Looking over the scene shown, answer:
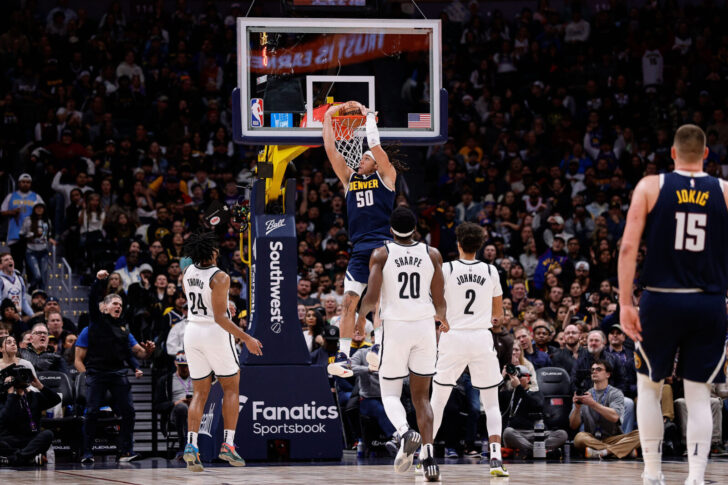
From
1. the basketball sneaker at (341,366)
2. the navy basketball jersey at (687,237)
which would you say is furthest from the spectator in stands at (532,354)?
the navy basketball jersey at (687,237)

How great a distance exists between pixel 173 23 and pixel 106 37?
5.63ft

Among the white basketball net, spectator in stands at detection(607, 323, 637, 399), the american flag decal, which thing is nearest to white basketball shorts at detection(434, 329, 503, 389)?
the white basketball net

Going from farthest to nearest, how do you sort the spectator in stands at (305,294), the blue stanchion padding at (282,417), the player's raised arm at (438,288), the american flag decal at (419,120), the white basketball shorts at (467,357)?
the spectator in stands at (305,294) → the blue stanchion padding at (282,417) → the american flag decal at (419,120) → the white basketball shorts at (467,357) → the player's raised arm at (438,288)

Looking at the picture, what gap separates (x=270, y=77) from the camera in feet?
39.5

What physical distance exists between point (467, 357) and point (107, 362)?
18.4 feet

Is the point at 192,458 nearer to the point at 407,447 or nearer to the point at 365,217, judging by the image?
the point at 407,447

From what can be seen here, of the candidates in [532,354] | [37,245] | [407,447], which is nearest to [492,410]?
[407,447]

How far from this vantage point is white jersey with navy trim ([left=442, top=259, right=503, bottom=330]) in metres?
9.74

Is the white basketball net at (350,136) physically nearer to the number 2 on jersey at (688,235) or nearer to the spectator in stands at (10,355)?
the spectator in stands at (10,355)

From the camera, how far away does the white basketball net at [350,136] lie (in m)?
11.6

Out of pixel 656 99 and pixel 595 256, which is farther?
pixel 656 99

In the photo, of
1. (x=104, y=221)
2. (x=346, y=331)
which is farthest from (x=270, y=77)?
(x=104, y=221)

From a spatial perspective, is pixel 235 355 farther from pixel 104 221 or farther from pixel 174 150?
pixel 174 150

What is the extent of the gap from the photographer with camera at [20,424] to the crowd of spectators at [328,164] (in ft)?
2.67
